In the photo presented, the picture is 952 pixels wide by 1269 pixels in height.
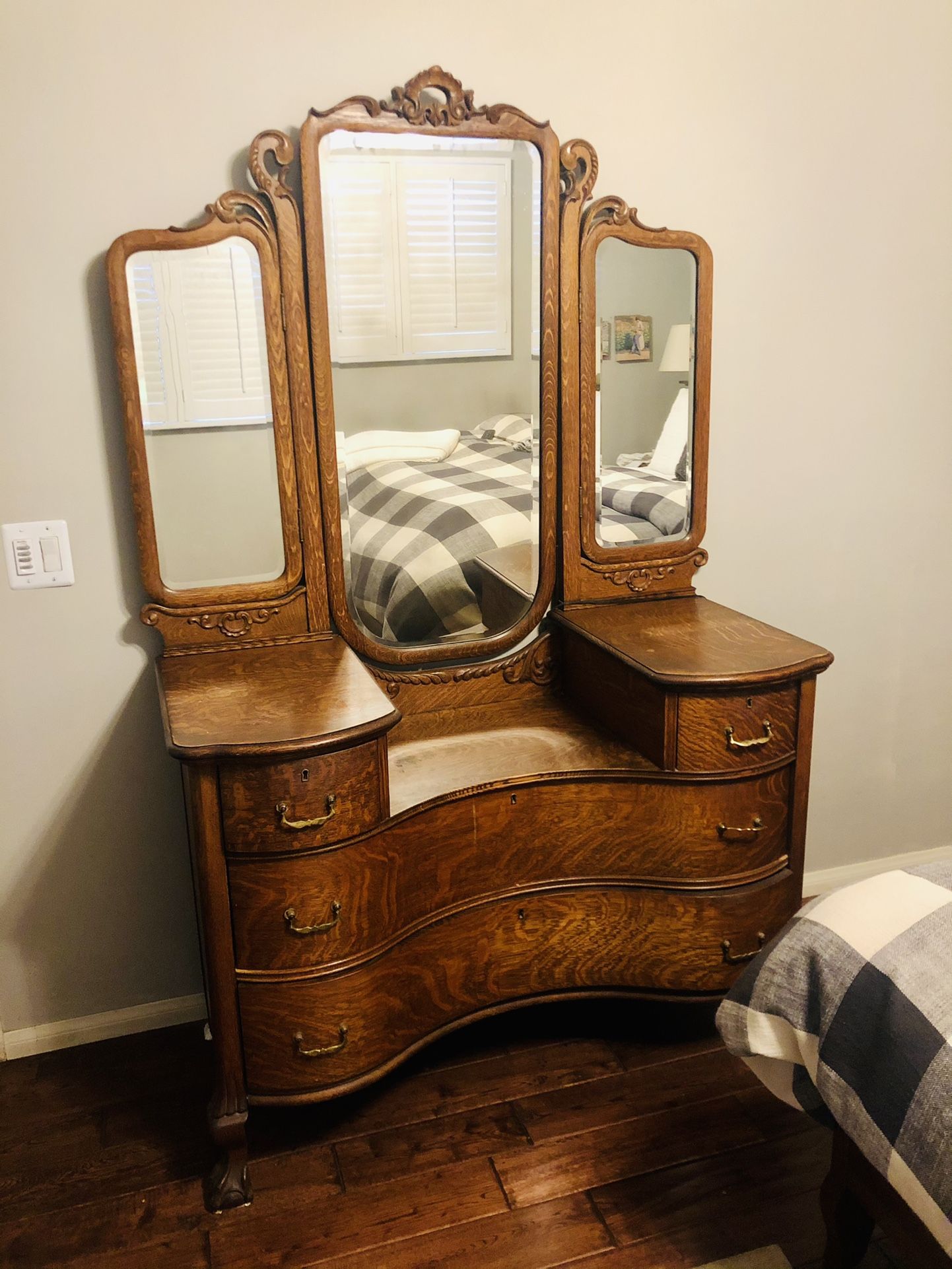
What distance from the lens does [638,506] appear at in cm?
224

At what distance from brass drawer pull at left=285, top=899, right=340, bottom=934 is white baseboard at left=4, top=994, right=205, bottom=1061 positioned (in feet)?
2.26

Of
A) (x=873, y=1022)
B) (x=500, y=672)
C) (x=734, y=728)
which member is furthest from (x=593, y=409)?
(x=873, y=1022)

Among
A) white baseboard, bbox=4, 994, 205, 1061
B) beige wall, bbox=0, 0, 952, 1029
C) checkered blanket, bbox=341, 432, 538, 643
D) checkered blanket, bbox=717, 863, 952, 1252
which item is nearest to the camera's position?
checkered blanket, bbox=717, 863, 952, 1252

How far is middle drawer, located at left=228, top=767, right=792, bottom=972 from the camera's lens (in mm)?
1723

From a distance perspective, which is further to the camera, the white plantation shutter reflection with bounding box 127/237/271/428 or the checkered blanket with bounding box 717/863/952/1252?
the white plantation shutter reflection with bounding box 127/237/271/428

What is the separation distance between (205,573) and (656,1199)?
4.50ft

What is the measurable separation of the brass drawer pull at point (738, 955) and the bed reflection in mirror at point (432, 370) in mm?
805

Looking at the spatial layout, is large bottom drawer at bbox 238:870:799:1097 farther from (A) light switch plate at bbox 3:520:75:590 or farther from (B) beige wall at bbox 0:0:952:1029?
(A) light switch plate at bbox 3:520:75:590

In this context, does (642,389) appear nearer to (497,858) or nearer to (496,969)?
(497,858)

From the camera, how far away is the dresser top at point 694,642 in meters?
1.87

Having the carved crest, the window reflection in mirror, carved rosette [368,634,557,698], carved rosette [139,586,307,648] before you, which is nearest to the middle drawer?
carved rosette [368,634,557,698]

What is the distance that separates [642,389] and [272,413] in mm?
774

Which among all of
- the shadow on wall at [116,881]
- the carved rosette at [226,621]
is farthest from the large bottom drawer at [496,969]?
the carved rosette at [226,621]

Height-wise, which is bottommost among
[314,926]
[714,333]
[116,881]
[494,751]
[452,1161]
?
[452,1161]
